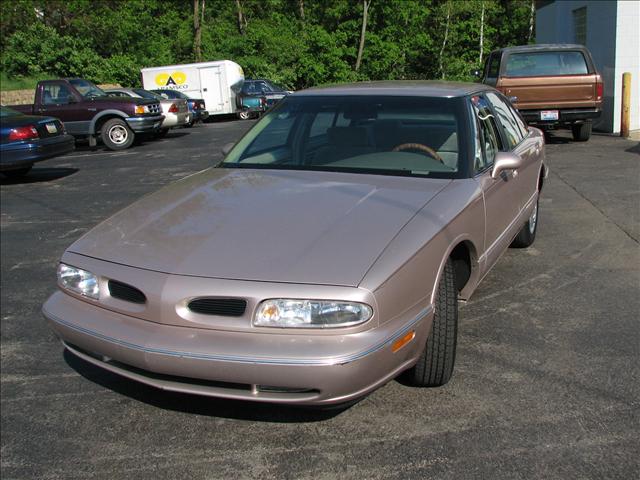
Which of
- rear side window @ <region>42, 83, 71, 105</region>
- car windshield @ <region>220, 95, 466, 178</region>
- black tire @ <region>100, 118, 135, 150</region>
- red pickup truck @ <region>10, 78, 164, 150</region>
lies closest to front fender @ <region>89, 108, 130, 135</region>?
red pickup truck @ <region>10, 78, 164, 150</region>

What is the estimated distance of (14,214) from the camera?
9.05 meters

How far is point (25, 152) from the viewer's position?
450 inches

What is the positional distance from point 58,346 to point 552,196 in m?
6.25

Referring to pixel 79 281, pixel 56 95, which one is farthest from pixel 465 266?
pixel 56 95

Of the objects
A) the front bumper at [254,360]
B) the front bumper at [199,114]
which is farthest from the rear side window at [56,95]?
the front bumper at [254,360]

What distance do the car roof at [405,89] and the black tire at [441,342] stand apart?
4.76 ft

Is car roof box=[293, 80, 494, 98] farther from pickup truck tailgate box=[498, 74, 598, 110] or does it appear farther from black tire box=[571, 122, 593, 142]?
black tire box=[571, 122, 593, 142]

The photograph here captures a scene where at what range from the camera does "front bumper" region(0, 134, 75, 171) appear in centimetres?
1134

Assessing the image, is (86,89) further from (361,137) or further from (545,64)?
(361,137)

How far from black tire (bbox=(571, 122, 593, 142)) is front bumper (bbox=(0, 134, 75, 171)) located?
990 centimetres

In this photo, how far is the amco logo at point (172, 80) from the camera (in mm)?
27984

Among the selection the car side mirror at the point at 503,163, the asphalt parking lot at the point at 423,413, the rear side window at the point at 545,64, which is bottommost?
the asphalt parking lot at the point at 423,413

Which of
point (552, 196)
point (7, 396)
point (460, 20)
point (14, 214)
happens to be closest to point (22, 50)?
point (460, 20)

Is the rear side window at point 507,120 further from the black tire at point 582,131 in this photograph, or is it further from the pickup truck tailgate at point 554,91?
the black tire at point 582,131
